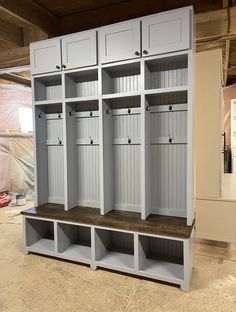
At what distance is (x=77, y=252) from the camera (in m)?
2.67

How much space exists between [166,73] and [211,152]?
1148 mm

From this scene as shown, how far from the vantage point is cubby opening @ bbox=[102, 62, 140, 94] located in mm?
2533

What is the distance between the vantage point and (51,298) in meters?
2.04

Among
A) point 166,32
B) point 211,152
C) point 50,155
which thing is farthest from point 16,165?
point 166,32

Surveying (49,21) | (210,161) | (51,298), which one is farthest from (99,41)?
(51,298)

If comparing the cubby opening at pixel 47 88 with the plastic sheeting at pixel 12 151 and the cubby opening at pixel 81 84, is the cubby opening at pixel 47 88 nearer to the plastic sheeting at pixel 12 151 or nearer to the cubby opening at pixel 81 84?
the cubby opening at pixel 81 84

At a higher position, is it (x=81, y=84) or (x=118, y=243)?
(x=81, y=84)

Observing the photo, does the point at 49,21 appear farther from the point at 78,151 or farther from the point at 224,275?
the point at 224,275

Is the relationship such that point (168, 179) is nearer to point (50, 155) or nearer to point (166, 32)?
point (166, 32)

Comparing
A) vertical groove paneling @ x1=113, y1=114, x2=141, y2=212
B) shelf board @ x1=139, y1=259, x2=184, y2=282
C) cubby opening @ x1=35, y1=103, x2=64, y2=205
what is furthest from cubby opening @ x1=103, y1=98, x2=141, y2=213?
cubby opening @ x1=35, y1=103, x2=64, y2=205

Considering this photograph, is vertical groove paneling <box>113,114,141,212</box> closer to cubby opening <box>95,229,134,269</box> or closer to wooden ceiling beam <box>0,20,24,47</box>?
cubby opening <box>95,229,134,269</box>

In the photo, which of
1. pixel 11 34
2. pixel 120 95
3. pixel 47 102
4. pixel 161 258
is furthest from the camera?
pixel 11 34

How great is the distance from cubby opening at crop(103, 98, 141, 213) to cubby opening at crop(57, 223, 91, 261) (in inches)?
22.2

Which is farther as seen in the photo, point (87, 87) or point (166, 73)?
point (87, 87)
